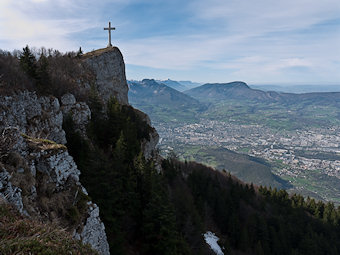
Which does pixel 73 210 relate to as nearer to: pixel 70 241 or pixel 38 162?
pixel 38 162

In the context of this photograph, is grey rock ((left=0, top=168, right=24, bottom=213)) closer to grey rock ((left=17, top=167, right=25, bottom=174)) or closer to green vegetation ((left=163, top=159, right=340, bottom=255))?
grey rock ((left=17, top=167, right=25, bottom=174))

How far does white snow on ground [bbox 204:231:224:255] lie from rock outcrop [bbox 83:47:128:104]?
27518mm

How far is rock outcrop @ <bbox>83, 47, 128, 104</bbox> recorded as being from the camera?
109 ft

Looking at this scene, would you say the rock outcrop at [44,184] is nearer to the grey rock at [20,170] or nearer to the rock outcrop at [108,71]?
the grey rock at [20,170]

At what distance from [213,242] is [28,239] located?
106 feet

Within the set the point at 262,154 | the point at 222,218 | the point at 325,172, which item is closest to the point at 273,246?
the point at 222,218

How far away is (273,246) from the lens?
3784 centimetres

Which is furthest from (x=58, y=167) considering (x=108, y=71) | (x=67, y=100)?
(x=108, y=71)

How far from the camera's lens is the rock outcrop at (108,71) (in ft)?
109

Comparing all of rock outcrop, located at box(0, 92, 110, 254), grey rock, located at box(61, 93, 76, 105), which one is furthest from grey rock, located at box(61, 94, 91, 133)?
rock outcrop, located at box(0, 92, 110, 254)

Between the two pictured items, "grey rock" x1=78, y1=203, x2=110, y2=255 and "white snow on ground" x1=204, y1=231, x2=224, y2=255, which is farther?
"white snow on ground" x1=204, y1=231, x2=224, y2=255

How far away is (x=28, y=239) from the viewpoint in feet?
19.9

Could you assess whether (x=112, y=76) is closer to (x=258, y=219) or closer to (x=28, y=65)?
(x=28, y=65)

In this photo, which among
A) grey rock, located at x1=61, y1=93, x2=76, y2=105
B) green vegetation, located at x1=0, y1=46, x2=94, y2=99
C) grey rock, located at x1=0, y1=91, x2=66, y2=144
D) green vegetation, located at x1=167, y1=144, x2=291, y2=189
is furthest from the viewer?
green vegetation, located at x1=167, y1=144, x2=291, y2=189
